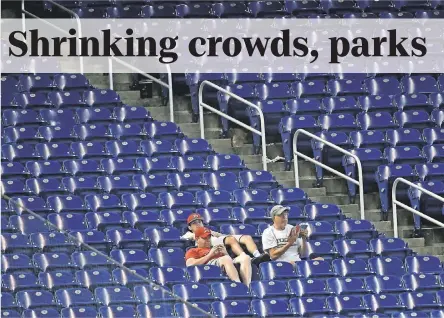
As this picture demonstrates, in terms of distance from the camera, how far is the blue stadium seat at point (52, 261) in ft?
43.4

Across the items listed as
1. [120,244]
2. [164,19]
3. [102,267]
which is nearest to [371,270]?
[120,244]

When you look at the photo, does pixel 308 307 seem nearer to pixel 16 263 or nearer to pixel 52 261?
pixel 52 261

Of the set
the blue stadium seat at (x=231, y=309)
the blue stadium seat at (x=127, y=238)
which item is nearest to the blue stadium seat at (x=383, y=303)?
the blue stadium seat at (x=231, y=309)

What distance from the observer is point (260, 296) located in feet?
49.5

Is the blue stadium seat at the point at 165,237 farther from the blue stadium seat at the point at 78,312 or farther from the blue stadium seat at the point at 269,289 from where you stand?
the blue stadium seat at the point at 78,312

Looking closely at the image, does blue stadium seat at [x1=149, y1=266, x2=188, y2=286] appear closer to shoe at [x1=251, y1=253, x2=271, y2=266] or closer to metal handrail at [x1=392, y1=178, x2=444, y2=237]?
shoe at [x1=251, y1=253, x2=271, y2=266]

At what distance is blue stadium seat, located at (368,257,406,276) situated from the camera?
16.0 metres

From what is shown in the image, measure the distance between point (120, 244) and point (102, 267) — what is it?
261cm

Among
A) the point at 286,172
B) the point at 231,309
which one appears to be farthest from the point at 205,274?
the point at 286,172

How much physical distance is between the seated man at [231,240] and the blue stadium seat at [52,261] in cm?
264

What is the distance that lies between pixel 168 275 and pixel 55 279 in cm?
203

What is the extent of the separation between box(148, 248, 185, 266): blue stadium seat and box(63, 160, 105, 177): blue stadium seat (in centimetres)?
161

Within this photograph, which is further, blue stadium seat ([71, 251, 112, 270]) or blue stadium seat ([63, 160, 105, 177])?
blue stadium seat ([63, 160, 105, 177])

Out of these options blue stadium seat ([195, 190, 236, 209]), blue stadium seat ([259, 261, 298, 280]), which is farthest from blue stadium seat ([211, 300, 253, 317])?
blue stadium seat ([195, 190, 236, 209])
